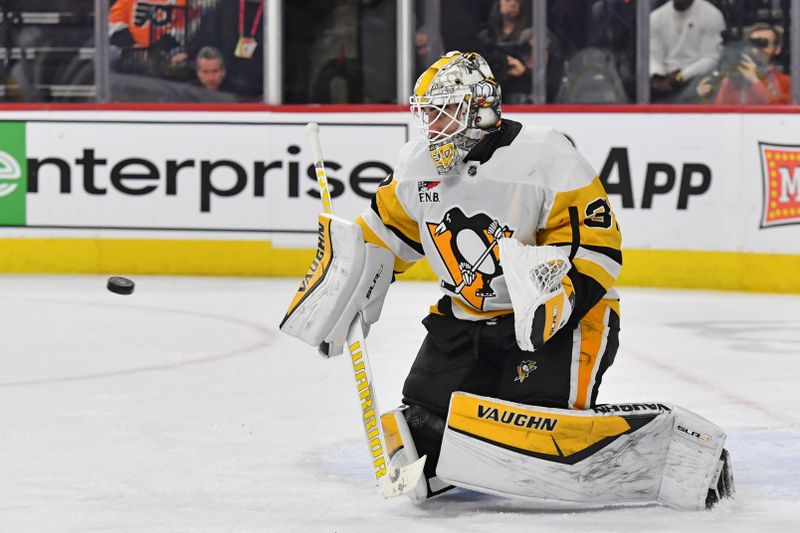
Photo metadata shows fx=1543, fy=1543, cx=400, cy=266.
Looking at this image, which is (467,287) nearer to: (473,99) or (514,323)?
(514,323)

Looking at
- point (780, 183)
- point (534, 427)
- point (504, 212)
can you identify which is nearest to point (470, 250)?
point (504, 212)

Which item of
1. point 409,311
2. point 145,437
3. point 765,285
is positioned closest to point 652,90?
point 765,285

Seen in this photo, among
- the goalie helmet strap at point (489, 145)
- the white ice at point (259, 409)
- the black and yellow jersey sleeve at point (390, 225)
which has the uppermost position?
the goalie helmet strap at point (489, 145)

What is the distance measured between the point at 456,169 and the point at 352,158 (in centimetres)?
454

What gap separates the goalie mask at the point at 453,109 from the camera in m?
2.93

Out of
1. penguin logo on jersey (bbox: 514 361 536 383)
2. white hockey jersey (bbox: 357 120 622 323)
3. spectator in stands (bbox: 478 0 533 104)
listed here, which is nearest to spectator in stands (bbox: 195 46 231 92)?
spectator in stands (bbox: 478 0 533 104)

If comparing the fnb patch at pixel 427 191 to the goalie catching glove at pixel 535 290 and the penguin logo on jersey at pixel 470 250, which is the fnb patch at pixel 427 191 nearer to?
the penguin logo on jersey at pixel 470 250

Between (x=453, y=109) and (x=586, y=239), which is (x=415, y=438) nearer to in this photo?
(x=586, y=239)

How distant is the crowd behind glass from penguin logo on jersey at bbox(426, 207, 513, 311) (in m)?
4.55

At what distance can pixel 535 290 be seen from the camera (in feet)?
8.84

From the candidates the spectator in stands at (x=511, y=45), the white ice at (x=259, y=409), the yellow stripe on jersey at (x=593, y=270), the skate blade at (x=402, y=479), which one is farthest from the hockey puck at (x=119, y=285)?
the spectator in stands at (x=511, y=45)

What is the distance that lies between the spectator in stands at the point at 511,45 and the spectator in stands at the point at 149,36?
154 centimetres

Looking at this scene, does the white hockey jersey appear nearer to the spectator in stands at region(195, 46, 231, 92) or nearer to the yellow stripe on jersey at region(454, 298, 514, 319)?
the yellow stripe on jersey at region(454, 298, 514, 319)

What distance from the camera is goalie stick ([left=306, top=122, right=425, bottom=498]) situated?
283 centimetres
